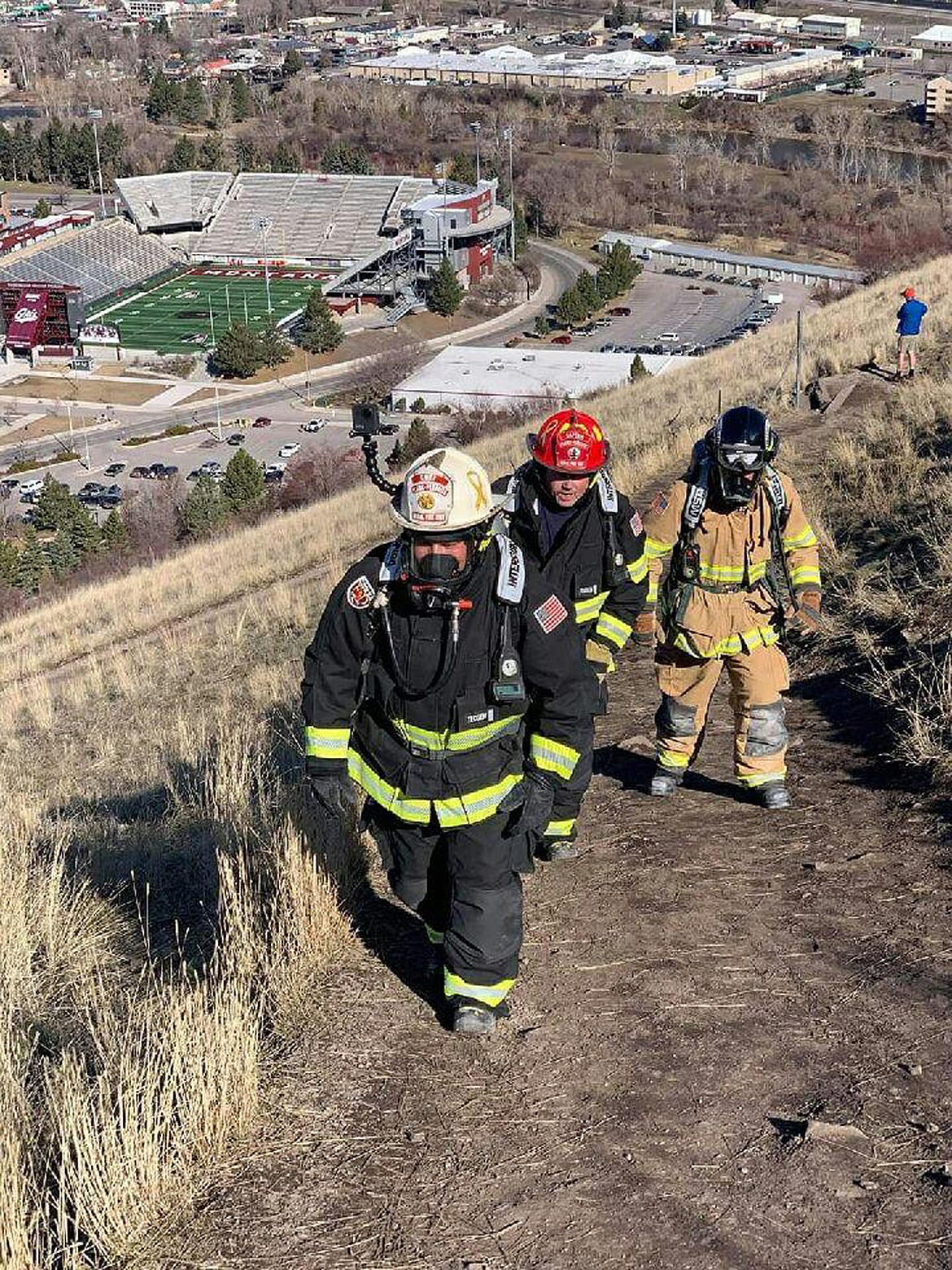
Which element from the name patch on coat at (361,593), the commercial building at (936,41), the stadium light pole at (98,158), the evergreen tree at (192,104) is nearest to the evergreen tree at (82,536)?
the name patch on coat at (361,593)

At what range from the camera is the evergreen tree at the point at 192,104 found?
11962cm

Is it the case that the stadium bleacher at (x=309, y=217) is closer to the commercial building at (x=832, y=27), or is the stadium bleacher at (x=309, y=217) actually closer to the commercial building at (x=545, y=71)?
the commercial building at (x=545, y=71)

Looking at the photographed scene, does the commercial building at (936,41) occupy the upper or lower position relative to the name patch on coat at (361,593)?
lower

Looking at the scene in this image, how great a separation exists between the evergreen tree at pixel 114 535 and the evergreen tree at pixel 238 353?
76.4ft

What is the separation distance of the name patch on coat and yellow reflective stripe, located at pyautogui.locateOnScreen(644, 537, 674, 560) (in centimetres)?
202

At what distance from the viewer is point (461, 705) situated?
15.1 ft

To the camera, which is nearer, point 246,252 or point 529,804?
point 529,804

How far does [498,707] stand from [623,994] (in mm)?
1085

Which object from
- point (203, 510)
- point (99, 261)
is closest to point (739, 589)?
point (203, 510)

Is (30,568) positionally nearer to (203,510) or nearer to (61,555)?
(61,555)

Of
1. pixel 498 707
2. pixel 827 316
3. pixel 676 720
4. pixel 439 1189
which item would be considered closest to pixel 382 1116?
pixel 439 1189

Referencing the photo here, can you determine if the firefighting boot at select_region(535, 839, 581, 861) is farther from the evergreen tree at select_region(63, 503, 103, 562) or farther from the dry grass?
the evergreen tree at select_region(63, 503, 103, 562)

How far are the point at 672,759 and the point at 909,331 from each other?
10.8 meters

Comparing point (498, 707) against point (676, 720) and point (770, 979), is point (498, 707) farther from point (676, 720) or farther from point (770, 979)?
point (676, 720)
